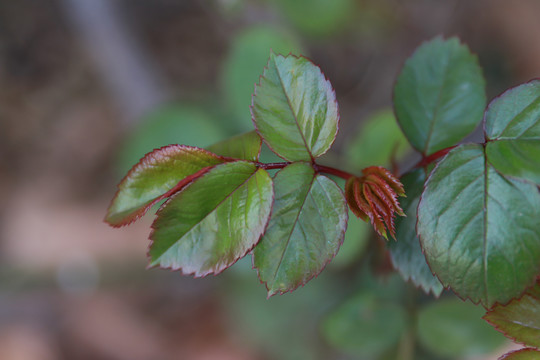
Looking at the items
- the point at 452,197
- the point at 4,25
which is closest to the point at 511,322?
the point at 452,197

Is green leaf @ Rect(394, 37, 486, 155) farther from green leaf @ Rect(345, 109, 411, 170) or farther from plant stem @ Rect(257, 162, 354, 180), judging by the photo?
green leaf @ Rect(345, 109, 411, 170)

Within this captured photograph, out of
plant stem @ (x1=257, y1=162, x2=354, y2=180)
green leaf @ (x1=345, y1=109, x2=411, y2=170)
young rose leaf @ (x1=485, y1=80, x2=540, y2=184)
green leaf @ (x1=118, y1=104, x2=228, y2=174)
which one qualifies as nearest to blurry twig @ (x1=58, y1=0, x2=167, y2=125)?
green leaf @ (x1=118, y1=104, x2=228, y2=174)

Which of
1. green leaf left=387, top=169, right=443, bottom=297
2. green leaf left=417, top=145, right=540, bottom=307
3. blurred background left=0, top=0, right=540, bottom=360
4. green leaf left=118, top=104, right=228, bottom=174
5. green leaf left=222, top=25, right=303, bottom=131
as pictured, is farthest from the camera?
blurred background left=0, top=0, right=540, bottom=360

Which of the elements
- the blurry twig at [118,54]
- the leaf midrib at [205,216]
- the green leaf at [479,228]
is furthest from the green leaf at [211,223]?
the blurry twig at [118,54]

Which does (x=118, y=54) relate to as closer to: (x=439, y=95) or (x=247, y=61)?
(x=247, y=61)

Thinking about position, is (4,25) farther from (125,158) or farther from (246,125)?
(246,125)

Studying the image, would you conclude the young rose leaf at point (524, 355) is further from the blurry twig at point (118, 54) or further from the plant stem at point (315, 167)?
the blurry twig at point (118, 54)

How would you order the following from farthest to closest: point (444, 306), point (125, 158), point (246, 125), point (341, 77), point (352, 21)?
point (341, 77), point (352, 21), point (125, 158), point (246, 125), point (444, 306)
